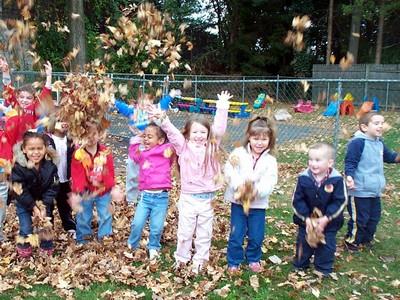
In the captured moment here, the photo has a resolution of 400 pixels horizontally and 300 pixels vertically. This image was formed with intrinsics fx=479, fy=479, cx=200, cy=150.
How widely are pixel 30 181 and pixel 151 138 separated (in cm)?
119

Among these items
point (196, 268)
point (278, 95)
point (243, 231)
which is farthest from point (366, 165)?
point (278, 95)

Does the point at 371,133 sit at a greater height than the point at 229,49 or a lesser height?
lesser

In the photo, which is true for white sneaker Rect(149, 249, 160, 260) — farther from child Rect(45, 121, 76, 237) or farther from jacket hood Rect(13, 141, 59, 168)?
jacket hood Rect(13, 141, 59, 168)

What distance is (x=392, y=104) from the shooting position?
19.2 metres

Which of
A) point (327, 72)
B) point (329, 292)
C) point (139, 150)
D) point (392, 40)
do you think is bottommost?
point (329, 292)

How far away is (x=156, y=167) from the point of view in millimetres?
4531

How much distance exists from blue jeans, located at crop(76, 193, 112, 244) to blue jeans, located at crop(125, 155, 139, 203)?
0.77 meters

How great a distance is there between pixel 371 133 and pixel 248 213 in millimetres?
1536

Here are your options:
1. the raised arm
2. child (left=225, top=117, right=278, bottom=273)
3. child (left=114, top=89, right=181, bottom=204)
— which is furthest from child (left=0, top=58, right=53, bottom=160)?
child (left=225, top=117, right=278, bottom=273)

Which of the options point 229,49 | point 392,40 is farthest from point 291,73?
point 392,40

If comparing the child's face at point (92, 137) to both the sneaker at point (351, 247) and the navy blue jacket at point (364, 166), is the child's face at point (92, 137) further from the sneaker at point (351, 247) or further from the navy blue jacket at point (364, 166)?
the sneaker at point (351, 247)

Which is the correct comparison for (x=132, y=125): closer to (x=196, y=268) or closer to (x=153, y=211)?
(x=153, y=211)

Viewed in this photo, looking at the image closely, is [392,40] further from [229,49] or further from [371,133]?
[371,133]

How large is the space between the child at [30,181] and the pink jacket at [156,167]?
862 millimetres
